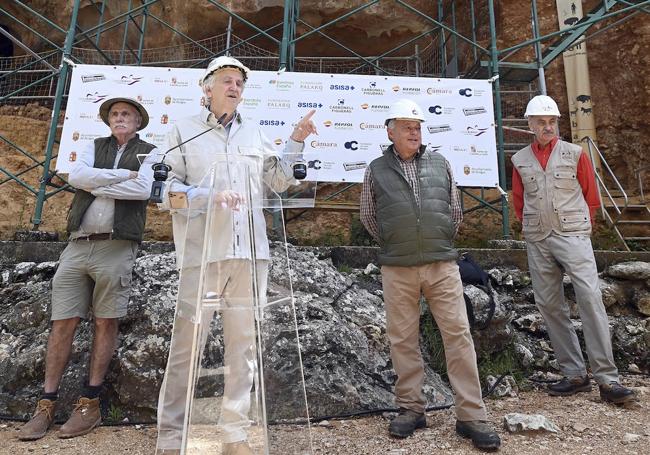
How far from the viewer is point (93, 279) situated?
287 centimetres

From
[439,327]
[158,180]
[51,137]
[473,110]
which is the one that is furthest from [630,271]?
[51,137]

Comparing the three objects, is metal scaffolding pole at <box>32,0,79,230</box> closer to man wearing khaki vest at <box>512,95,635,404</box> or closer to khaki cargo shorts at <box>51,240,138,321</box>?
khaki cargo shorts at <box>51,240,138,321</box>

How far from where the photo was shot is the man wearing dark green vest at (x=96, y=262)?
2.74m

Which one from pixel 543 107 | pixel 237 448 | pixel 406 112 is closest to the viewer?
pixel 237 448

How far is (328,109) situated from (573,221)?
2855 mm

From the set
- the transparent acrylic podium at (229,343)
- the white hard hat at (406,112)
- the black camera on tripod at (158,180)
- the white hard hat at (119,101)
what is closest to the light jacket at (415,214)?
the white hard hat at (406,112)

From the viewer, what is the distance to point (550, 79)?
27.0 feet

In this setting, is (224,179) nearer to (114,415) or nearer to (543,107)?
(114,415)

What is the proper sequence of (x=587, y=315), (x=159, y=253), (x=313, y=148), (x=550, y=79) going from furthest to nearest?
(x=550, y=79)
(x=313, y=148)
(x=159, y=253)
(x=587, y=315)

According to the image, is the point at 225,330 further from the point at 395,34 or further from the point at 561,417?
the point at 395,34

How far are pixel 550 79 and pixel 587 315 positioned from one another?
6.47 m

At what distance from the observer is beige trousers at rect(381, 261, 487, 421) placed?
2525 mm

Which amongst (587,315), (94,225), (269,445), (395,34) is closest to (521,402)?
(587,315)

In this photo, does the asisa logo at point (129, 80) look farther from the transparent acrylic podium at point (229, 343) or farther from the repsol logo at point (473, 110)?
the transparent acrylic podium at point (229, 343)
